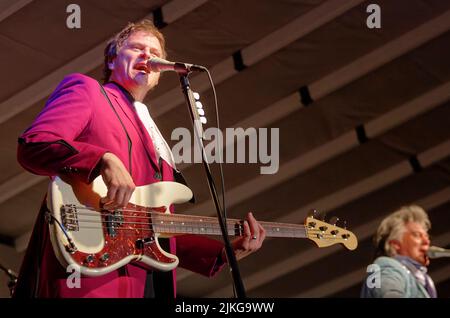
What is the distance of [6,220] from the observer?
17.1 ft

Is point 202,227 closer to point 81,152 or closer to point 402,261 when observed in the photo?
point 81,152

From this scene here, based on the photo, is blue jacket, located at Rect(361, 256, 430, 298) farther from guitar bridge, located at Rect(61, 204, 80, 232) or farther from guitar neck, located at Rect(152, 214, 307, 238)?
guitar bridge, located at Rect(61, 204, 80, 232)

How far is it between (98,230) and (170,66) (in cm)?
56

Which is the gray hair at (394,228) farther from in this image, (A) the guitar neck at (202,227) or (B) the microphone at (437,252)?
(A) the guitar neck at (202,227)

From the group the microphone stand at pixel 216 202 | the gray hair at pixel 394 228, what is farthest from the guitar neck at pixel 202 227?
the gray hair at pixel 394 228

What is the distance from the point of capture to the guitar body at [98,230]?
91.7 inches

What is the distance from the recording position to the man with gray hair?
3.06 m

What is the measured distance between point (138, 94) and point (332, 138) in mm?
2853

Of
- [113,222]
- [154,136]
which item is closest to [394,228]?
[154,136]

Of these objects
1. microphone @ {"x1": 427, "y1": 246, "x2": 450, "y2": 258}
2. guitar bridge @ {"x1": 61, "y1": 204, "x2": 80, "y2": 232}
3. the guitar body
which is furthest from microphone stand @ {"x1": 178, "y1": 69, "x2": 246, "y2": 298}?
microphone @ {"x1": 427, "y1": 246, "x2": 450, "y2": 258}

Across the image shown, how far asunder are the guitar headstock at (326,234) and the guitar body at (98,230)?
73 cm

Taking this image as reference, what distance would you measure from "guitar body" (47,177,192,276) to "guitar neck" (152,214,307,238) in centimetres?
3
